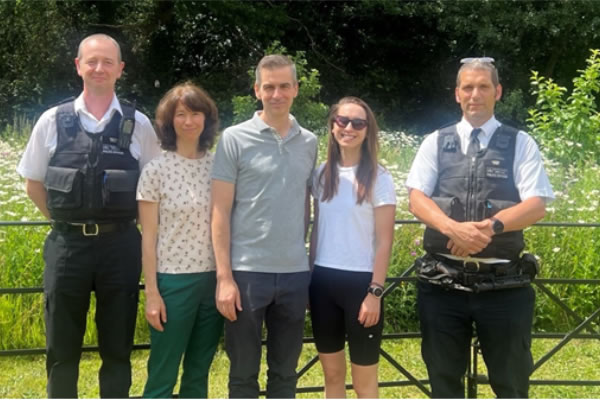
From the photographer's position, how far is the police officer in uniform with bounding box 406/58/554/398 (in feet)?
11.0

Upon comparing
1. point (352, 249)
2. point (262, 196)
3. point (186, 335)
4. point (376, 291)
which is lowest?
point (186, 335)

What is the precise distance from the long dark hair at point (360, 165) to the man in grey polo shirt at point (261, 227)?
5.1 inches

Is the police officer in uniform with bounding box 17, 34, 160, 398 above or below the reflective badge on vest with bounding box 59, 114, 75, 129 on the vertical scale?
below

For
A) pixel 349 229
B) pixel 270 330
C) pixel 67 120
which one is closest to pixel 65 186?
pixel 67 120

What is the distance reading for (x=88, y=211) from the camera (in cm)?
338

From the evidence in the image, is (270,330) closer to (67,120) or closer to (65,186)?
(65,186)

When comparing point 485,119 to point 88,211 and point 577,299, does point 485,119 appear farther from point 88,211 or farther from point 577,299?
point 577,299

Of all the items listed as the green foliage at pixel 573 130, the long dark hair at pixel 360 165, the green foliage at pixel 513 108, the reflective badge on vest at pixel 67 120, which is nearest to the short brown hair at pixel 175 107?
the reflective badge on vest at pixel 67 120

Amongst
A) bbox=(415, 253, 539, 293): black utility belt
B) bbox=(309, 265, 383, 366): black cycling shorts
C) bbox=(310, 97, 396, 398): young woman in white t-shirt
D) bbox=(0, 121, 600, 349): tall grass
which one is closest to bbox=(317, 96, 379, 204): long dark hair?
bbox=(310, 97, 396, 398): young woman in white t-shirt

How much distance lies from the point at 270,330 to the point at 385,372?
223cm

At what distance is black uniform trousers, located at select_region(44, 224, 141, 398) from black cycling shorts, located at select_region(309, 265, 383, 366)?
36.3 inches

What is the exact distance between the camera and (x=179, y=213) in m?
3.32

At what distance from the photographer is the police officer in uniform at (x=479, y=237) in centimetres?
334

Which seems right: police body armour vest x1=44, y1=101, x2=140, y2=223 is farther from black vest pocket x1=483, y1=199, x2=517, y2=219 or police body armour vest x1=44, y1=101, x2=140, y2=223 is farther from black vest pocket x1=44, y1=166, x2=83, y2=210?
black vest pocket x1=483, y1=199, x2=517, y2=219
